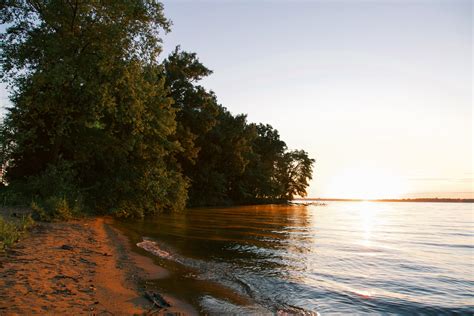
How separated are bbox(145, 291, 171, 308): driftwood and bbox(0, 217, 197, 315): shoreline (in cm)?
9

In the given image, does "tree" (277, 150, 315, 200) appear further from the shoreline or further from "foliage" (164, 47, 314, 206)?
the shoreline

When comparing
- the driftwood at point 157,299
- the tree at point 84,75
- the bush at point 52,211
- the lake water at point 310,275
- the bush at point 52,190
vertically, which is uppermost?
the tree at point 84,75

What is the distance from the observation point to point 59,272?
750 centimetres

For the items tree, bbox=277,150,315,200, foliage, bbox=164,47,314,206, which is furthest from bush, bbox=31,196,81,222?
tree, bbox=277,150,315,200

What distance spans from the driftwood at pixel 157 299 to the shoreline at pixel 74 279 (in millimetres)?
93

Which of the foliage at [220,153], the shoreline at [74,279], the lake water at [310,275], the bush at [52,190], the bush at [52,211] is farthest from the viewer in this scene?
the foliage at [220,153]

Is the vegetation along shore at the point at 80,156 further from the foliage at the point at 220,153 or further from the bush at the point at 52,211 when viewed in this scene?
the foliage at the point at 220,153

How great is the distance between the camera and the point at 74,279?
7.23 meters

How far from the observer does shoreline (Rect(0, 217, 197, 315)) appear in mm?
5727

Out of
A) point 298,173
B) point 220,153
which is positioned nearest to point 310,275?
point 220,153

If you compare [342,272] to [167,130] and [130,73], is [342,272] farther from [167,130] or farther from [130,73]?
[167,130]

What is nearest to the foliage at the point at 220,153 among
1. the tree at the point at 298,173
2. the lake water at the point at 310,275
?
the tree at the point at 298,173

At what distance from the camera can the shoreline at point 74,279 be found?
18.8 ft

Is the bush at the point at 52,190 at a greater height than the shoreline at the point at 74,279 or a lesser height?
greater
